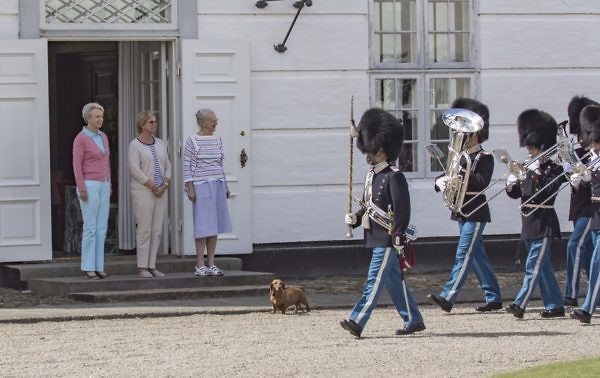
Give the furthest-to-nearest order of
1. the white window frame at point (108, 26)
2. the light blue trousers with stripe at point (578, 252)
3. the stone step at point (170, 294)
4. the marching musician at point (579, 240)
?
the white window frame at point (108, 26) < the stone step at point (170, 294) < the light blue trousers with stripe at point (578, 252) < the marching musician at point (579, 240)

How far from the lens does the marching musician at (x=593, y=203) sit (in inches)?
518

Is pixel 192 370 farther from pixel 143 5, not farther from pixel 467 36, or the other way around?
pixel 467 36

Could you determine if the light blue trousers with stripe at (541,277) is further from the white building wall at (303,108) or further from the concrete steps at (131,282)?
the white building wall at (303,108)

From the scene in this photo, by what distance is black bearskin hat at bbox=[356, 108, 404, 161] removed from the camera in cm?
1244

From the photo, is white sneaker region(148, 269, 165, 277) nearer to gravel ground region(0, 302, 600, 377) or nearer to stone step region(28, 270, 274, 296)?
stone step region(28, 270, 274, 296)

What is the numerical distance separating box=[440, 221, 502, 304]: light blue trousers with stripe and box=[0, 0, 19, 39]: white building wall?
518 cm

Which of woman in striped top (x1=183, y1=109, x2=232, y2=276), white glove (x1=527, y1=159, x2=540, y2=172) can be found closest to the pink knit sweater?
woman in striped top (x1=183, y1=109, x2=232, y2=276)

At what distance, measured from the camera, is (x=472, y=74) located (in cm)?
1806

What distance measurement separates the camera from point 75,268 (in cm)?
1612

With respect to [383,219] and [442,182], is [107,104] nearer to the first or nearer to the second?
[442,182]

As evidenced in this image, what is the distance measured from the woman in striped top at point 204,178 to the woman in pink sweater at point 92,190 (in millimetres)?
847

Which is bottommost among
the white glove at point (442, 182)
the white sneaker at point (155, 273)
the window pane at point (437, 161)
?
the white sneaker at point (155, 273)

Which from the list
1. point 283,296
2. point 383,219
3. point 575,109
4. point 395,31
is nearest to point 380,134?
point 383,219

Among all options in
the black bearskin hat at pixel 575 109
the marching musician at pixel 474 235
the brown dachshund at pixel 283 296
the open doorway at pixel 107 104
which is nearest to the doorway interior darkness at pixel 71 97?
the open doorway at pixel 107 104
